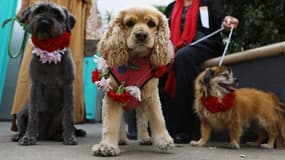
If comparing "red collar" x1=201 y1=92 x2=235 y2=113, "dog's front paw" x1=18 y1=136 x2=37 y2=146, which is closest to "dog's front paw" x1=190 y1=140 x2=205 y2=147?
"red collar" x1=201 y1=92 x2=235 y2=113

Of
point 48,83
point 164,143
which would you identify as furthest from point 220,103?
point 48,83

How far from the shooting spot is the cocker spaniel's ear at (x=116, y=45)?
3.33m

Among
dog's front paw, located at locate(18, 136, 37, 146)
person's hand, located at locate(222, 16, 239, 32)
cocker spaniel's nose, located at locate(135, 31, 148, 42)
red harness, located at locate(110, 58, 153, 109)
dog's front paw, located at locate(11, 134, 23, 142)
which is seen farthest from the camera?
person's hand, located at locate(222, 16, 239, 32)

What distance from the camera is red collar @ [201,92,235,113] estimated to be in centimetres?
386

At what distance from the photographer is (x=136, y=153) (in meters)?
3.39

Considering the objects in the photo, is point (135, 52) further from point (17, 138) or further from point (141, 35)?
point (17, 138)

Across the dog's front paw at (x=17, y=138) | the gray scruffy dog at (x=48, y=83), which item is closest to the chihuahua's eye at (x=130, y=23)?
the gray scruffy dog at (x=48, y=83)

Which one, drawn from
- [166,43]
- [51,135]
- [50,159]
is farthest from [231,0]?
[50,159]

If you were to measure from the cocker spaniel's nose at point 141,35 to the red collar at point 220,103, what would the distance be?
1.00 meters

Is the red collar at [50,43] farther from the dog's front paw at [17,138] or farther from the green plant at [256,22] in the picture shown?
the green plant at [256,22]

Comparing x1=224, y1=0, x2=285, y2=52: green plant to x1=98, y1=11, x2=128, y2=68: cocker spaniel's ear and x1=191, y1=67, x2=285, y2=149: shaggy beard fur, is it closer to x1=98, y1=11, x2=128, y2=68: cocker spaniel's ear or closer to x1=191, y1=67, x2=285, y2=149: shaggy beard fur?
x1=191, y1=67, x2=285, y2=149: shaggy beard fur

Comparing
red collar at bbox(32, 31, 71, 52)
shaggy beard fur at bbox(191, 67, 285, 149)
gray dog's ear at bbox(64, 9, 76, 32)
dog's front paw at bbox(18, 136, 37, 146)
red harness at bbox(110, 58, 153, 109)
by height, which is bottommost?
dog's front paw at bbox(18, 136, 37, 146)

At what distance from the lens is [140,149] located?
12.0ft

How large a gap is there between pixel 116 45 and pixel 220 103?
110cm
